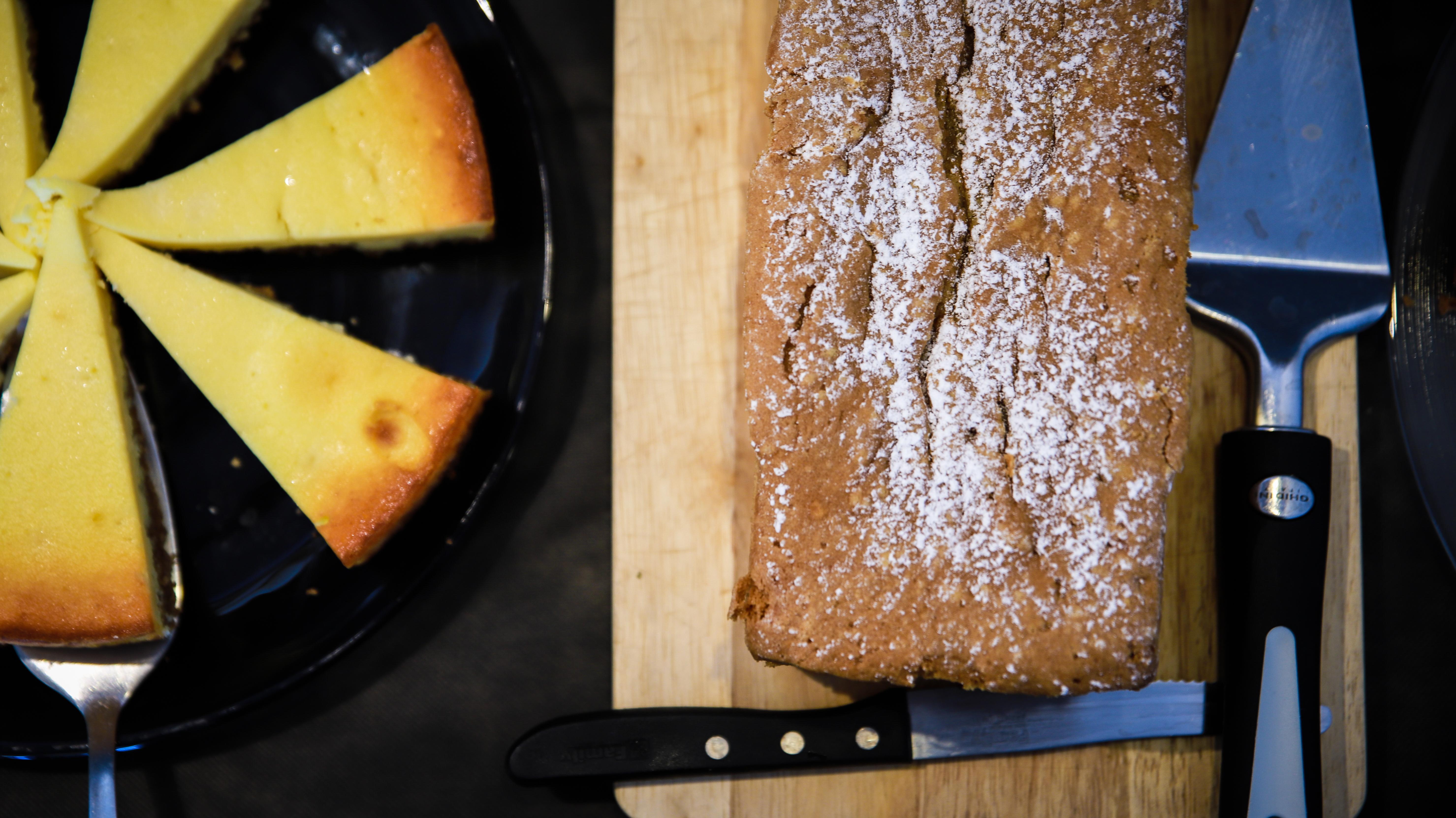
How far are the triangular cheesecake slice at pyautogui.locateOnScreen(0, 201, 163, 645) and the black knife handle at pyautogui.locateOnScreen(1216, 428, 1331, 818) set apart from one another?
5.82 ft

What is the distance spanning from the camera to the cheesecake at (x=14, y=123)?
1.48m

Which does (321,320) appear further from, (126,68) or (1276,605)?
(1276,605)

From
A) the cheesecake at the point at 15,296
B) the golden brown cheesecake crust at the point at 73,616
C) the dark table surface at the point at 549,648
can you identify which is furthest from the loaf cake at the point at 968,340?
the cheesecake at the point at 15,296

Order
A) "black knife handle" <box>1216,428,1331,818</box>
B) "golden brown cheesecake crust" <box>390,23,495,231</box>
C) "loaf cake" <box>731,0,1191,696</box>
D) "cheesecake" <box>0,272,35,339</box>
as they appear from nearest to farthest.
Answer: "loaf cake" <box>731,0,1191,696</box>
"black knife handle" <box>1216,428,1331,818</box>
"golden brown cheesecake crust" <box>390,23,495,231</box>
"cheesecake" <box>0,272,35,339</box>

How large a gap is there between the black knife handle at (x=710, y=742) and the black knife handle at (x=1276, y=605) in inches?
20.4

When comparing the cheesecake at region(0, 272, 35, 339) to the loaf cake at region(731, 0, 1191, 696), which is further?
the cheesecake at region(0, 272, 35, 339)

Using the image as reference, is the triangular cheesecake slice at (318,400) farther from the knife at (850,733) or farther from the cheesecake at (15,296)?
the knife at (850,733)

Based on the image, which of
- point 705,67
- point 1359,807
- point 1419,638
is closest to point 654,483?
point 705,67

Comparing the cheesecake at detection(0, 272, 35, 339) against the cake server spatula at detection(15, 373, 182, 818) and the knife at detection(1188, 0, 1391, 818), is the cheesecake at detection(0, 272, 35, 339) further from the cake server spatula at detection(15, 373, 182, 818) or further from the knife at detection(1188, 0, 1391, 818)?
the knife at detection(1188, 0, 1391, 818)

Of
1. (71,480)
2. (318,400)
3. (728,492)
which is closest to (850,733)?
(728,492)

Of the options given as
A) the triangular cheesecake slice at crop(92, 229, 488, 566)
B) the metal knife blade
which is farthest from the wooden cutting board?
the triangular cheesecake slice at crop(92, 229, 488, 566)

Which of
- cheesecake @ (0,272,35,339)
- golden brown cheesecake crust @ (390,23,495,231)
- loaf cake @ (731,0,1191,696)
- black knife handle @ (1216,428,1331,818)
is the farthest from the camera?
cheesecake @ (0,272,35,339)

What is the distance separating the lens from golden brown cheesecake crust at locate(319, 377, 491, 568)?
1.34m

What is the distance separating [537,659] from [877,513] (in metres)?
0.76
